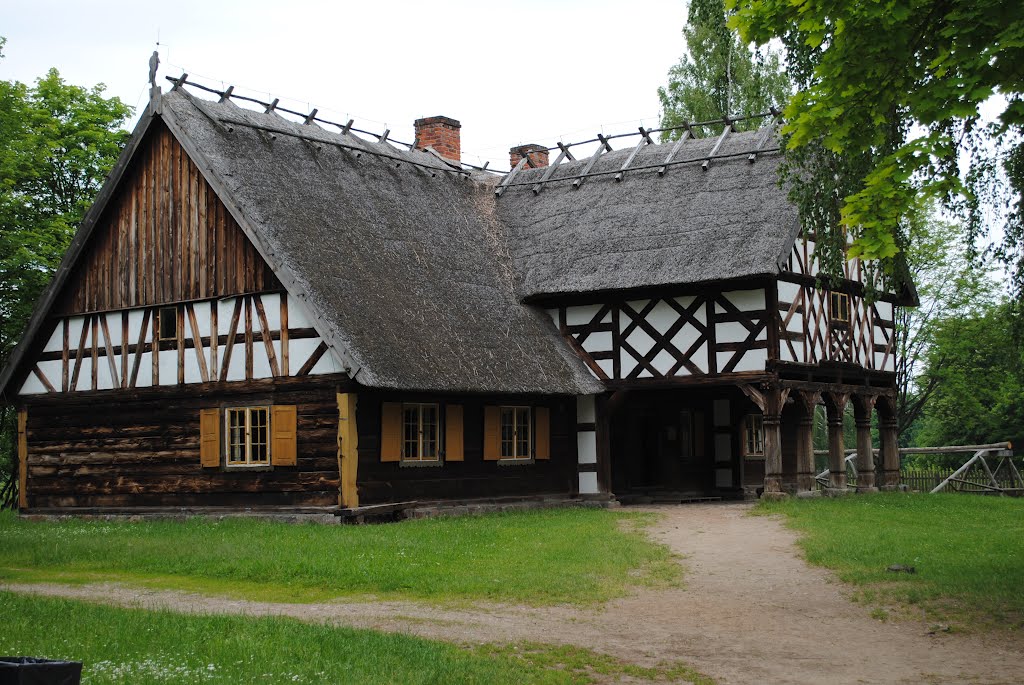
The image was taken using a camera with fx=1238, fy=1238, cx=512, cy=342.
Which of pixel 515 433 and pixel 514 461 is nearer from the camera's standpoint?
pixel 514 461

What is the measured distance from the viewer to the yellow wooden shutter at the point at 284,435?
2284 cm

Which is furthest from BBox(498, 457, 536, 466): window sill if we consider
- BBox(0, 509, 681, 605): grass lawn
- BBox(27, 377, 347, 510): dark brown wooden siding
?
BBox(27, 377, 347, 510): dark brown wooden siding

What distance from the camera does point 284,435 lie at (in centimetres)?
2295

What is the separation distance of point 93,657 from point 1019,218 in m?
11.2

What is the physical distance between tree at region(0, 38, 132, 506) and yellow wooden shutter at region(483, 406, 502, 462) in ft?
39.8

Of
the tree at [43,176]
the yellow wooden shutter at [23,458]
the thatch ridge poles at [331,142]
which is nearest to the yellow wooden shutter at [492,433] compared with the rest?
the thatch ridge poles at [331,142]

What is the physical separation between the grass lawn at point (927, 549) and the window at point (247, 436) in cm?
973

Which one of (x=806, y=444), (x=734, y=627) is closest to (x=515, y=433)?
(x=806, y=444)

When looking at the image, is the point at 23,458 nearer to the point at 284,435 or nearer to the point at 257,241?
the point at 284,435

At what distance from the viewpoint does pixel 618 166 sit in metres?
31.7

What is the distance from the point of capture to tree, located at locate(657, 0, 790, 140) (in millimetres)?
40875

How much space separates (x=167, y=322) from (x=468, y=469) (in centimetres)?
683

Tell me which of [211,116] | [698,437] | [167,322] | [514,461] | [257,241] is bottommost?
[514,461]

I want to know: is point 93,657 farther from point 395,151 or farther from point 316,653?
point 395,151
